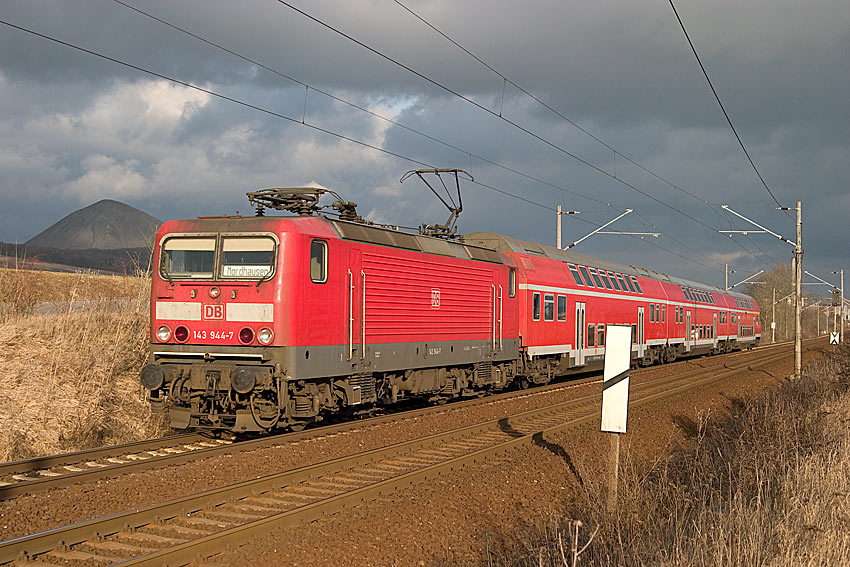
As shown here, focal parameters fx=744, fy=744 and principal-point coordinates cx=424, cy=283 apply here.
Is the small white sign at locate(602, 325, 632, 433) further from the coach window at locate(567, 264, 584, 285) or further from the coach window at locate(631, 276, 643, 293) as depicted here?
the coach window at locate(631, 276, 643, 293)

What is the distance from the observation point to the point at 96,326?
1617 centimetres

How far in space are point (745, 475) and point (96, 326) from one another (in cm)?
1316

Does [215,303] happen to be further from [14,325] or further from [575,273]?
[575,273]

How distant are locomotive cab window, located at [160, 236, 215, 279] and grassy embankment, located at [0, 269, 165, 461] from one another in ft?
10.0

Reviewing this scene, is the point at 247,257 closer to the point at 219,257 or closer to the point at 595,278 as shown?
the point at 219,257

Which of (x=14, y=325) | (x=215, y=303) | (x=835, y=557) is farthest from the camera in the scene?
(x=14, y=325)

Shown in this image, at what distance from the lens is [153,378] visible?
11898 millimetres

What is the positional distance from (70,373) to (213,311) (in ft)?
13.7

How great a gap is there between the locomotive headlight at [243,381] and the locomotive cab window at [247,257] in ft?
5.04

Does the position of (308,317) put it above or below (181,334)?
above

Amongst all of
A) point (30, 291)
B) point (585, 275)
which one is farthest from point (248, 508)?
point (585, 275)

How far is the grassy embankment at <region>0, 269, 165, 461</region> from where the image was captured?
40.1ft

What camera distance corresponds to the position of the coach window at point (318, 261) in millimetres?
12242

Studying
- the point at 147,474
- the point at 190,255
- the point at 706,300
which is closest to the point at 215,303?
the point at 190,255
